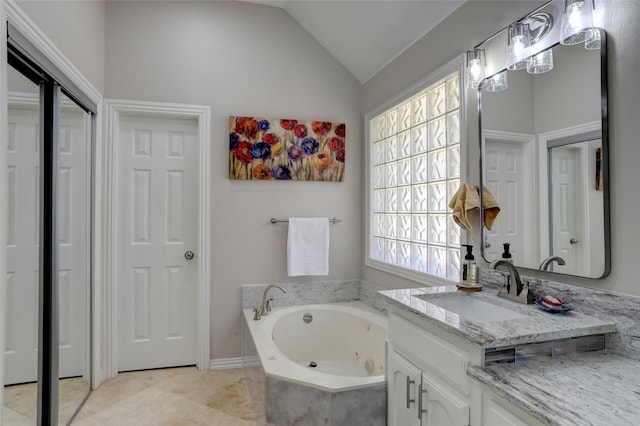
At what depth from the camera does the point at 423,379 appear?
1366 millimetres

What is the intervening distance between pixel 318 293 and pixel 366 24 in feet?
6.81

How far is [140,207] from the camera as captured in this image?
2744mm

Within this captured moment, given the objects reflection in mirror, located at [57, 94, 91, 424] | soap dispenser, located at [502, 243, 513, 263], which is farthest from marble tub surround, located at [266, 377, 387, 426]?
reflection in mirror, located at [57, 94, 91, 424]

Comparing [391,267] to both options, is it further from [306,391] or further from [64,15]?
[64,15]

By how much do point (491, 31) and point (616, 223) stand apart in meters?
1.05

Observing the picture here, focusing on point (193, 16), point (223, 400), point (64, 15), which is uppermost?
point (193, 16)

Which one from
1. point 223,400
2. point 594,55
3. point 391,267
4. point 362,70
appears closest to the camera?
point 594,55

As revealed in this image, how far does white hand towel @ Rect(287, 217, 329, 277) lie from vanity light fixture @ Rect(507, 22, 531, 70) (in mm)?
1774

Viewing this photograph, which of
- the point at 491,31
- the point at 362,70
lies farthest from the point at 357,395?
the point at 362,70

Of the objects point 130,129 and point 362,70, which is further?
point 362,70

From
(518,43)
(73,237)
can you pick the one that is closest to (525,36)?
(518,43)

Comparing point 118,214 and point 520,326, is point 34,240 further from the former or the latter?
point 520,326

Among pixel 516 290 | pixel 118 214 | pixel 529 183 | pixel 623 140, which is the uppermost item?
pixel 623 140

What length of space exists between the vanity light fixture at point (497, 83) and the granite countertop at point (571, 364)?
0.88 m
